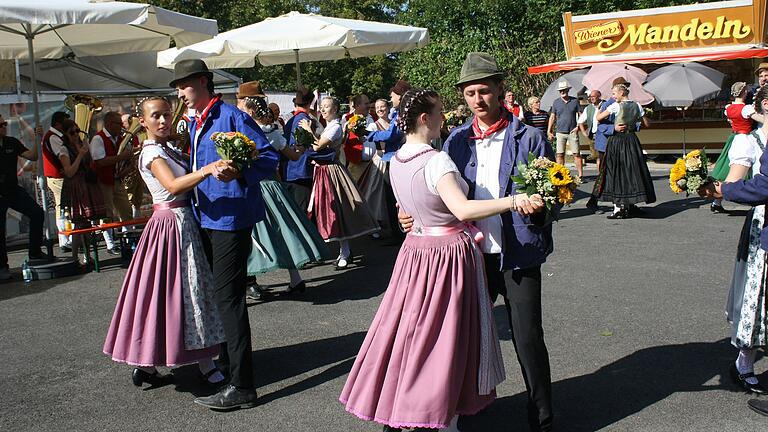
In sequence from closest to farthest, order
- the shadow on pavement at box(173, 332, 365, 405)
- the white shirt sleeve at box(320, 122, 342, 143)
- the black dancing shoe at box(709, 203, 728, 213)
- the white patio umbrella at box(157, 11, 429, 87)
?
1. the shadow on pavement at box(173, 332, 365, 405)
2. the white shirt sleeve at box(320, 122, 342, 143)
3. the white patio umbrella at box(157, 11, 429, 87)
4. the black dancing shoe at box(709, 203, 728, 213)

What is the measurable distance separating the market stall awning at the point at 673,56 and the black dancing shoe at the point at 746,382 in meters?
15.3

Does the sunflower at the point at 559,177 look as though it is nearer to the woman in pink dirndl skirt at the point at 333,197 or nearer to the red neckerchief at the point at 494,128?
the red neckerchief at the point at 494,128

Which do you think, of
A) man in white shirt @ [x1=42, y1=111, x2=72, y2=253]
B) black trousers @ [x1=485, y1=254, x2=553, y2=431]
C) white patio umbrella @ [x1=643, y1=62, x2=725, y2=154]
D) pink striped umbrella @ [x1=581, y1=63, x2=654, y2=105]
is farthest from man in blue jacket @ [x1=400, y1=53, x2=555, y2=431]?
pink striped umbrella @ [x1=581, y1=63, x2=654, y2=105]

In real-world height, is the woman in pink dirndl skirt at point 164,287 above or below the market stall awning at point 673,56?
below

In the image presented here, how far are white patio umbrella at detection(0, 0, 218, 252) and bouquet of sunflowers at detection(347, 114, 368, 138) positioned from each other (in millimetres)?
2555

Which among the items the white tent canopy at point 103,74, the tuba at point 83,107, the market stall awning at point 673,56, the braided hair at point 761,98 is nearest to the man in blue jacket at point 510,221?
the braided hair at point 761,98

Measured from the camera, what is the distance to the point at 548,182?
11.1 feet

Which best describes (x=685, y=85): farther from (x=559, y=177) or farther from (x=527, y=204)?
(x=527, y=204)

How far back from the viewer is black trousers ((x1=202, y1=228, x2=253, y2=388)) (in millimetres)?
4629

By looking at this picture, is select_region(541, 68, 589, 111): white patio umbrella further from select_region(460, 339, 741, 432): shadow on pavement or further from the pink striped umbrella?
select_region(460, 339, 741, 432): shadow on pavement

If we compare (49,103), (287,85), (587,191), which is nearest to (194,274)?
(49,103)

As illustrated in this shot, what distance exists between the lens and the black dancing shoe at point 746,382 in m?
4.49

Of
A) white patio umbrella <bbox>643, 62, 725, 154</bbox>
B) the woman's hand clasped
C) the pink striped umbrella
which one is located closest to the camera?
the woman's hand clasped

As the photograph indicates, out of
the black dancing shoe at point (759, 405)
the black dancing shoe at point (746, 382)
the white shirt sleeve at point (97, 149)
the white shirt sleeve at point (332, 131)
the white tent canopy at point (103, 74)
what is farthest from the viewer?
the white tent canopy at point (103, 74)
